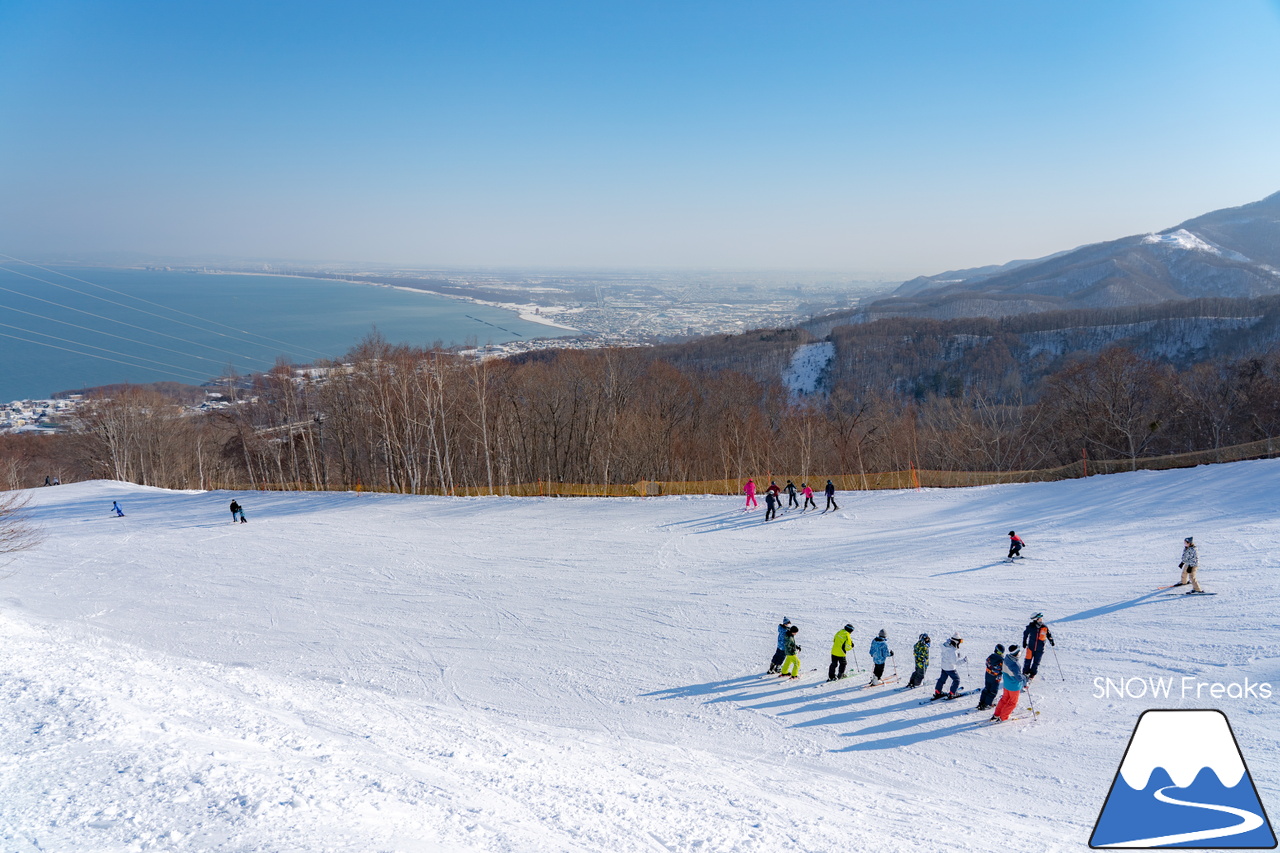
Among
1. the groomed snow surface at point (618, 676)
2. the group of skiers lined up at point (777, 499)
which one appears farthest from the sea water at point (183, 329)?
the groomed snow surface at point (618, 676)

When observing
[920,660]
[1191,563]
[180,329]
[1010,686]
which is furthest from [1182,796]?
[180,329]

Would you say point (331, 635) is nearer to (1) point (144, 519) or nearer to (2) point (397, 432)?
(1) point (144, 519)

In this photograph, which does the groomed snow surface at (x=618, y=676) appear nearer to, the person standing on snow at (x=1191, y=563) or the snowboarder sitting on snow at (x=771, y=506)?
the person standing on snow at (x=1191, y=563)

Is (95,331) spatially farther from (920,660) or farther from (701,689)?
(920,660)

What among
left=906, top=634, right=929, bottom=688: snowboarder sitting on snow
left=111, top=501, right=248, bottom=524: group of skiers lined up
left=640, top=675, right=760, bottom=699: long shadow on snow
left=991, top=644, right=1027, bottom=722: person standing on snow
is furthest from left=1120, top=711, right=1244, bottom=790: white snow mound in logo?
left=111, top=501, right=248, bottom=524: group of skiers lined up

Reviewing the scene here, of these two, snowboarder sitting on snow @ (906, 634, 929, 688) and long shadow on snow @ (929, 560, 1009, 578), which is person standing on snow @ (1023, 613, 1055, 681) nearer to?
snowboarder sitting on snow @ (906, 634, 929, 688)

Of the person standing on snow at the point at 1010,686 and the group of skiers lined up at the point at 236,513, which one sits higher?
the person standing on snow at the point at 1010,686

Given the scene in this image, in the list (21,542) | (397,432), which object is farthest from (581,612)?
(397,432)
